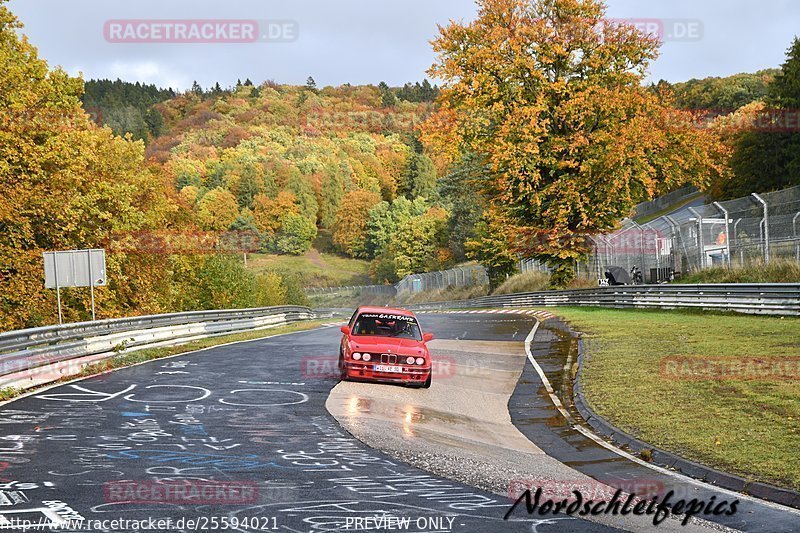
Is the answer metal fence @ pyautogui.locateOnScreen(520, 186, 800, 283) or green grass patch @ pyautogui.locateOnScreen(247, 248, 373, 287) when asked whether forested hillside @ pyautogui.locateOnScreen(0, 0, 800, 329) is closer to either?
metal fence @ pyautogui.locateOnScreen(520, 186, 800, 283)

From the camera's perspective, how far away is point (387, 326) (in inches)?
695

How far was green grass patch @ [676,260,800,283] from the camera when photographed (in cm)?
2867

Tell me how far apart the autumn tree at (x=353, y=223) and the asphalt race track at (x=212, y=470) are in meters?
159

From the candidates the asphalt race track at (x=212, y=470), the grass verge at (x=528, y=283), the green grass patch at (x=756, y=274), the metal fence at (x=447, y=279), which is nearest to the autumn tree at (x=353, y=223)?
the metal fence at (x=447, y=279)

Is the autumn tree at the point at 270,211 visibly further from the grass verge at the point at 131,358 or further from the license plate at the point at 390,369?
the license plate at the point at 390,369

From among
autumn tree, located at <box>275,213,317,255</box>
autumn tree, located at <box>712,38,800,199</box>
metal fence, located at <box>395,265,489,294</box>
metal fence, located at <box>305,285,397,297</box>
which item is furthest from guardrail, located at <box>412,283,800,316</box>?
autumn tree, located at <box>275,213,317,255</box>

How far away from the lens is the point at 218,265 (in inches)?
2576

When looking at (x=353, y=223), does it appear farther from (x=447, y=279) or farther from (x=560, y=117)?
(x=560, y=117)

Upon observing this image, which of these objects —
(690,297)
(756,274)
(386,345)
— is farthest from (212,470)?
(690,297)

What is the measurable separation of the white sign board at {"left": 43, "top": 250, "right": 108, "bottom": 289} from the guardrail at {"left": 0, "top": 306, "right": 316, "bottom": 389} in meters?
1.28

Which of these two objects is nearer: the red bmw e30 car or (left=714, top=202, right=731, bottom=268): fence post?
the red bmw e30 car

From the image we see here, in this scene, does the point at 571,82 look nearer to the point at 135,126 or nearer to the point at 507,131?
the point at 507,131

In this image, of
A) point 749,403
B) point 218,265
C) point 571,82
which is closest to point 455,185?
point 218,265

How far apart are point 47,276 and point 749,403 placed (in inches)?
648
